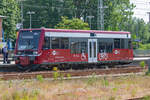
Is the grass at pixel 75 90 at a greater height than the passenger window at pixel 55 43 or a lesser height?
lesser

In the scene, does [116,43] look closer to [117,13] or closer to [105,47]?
[105,47]

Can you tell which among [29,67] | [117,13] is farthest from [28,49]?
[117,13]

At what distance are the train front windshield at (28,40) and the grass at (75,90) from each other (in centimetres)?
678

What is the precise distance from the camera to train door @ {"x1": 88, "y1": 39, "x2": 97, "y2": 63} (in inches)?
976

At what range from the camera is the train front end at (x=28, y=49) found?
21.6m

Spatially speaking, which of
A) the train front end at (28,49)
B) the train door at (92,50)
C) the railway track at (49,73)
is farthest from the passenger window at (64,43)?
the railway track at (49,73)

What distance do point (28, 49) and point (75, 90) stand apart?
993 centimetres

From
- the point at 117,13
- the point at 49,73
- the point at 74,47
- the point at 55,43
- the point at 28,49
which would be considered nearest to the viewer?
the point at 49,73

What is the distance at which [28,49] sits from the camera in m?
22.0

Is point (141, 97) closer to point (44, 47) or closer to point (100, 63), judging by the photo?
point (44, 47)

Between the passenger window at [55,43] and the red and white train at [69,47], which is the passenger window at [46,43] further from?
the passenger window at [55,43]

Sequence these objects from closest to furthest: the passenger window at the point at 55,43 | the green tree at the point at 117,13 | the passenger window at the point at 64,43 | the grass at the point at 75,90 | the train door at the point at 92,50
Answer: the grass at the point at 75,90
the passenger window at the point at 55,43
the passenger window at the point at 64,43
the train door at the point at 92,50
the green tree at the point at 117,13

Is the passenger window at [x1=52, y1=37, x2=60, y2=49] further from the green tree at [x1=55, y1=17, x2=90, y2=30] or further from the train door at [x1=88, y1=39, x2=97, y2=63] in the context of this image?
the green tree at [x1=55, y1=17, x2=90, y2=30]

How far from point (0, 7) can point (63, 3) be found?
69.7 feet
